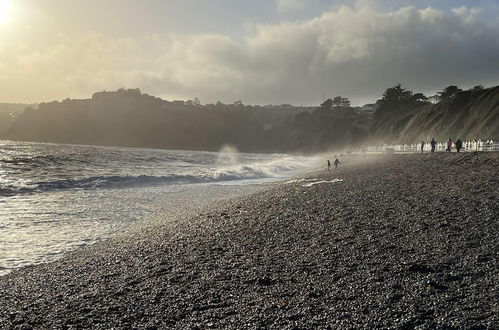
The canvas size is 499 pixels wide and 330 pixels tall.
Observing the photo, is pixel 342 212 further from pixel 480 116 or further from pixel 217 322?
pixel 480 116

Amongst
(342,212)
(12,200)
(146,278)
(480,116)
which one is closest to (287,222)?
(342,212)

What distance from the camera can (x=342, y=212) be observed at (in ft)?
47.3

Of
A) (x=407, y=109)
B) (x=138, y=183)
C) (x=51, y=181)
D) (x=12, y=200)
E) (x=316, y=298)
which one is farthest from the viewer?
(x=407, y=109)

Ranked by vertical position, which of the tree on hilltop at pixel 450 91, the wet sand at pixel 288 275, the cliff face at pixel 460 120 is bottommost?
the wet sand at pixel 288 275

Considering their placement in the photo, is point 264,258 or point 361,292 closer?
point 361,292

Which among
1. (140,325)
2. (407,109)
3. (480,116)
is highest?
(407,109)

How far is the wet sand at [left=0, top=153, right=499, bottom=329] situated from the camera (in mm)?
6465

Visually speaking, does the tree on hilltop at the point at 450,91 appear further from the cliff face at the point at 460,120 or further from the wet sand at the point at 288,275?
the wet sand at the point at 288,275

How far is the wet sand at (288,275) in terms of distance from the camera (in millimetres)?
6465

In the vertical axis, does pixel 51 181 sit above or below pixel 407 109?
below

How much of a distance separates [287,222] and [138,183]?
25331 millimetres

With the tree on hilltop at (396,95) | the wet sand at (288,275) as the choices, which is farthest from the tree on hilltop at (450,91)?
the wet sand at (288,275)

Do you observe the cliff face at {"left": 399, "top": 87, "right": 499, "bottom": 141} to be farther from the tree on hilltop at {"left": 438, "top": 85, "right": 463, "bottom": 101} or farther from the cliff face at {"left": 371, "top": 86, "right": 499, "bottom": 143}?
the tree on hilltop at {"left": 438, "top": 85, "right": 463, "bottom": 101}

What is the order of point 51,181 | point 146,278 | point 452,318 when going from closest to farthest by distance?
point 452,318 < point 146,278 < point 51,181
